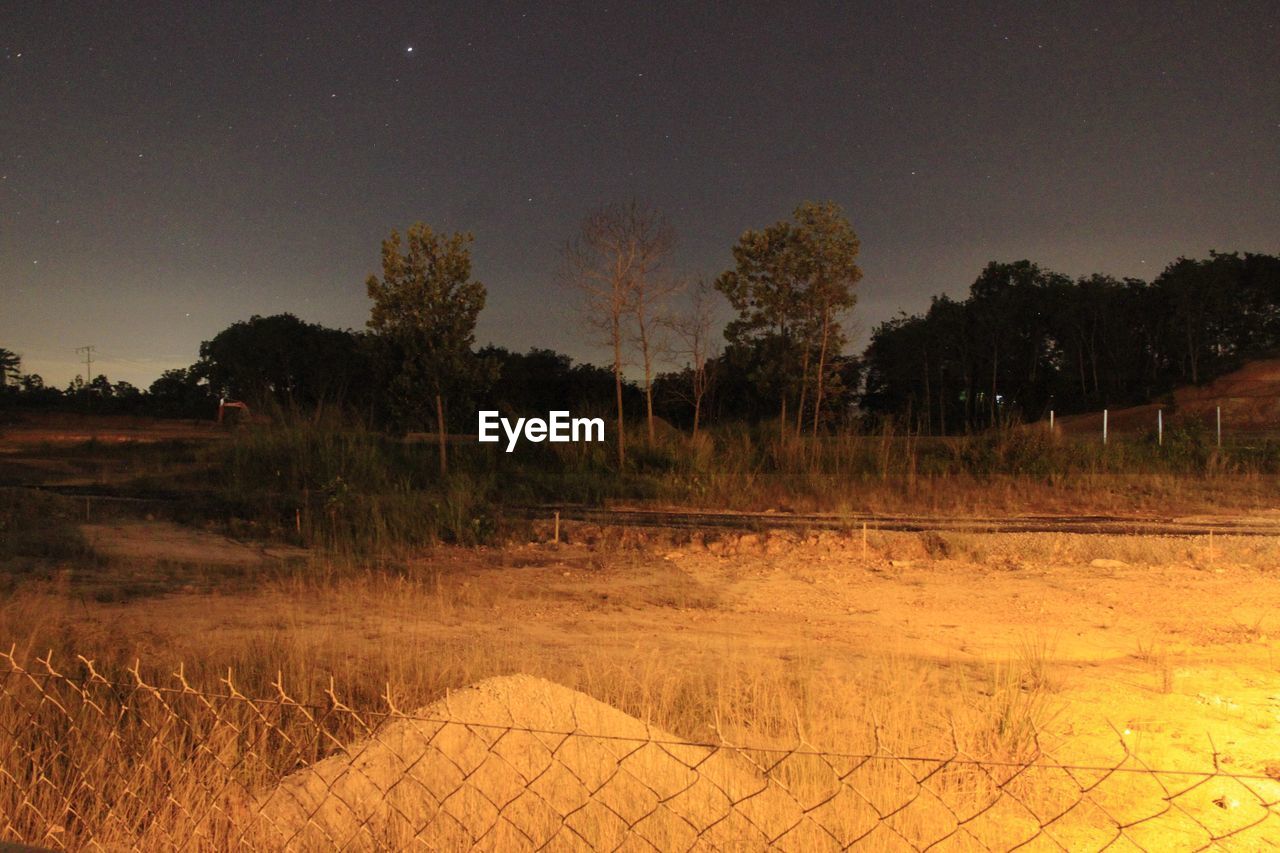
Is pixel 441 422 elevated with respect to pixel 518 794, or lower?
elevated

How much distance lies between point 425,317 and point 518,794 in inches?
750

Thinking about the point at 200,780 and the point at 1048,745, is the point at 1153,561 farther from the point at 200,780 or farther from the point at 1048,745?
the point at 200,780

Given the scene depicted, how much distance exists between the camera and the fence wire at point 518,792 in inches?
164

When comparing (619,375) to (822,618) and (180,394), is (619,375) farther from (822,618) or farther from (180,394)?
(180,394)

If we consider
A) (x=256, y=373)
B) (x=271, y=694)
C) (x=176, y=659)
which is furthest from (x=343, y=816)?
(x=256, y=373)

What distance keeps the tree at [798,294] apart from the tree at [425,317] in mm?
8341

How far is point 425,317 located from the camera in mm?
22312

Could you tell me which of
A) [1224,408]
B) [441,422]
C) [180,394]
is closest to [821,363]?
[441,422]

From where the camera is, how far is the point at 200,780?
448cm

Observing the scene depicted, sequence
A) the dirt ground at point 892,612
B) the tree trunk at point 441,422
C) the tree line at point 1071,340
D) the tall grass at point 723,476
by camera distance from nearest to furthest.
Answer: the dirt ground at point 892,612 → the tall grass at point 723,476 → the tree trunk at point 441,422 → the tree line at point 1071,340

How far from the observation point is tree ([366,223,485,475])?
22094 millimetres

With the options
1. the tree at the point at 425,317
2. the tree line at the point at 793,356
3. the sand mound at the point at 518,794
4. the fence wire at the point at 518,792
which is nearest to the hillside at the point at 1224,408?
the tree line at the point at 793,356

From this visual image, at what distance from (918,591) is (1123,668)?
3.43 meters

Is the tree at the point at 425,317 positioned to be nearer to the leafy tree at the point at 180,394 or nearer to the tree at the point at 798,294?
the tree at the point at 798,294
